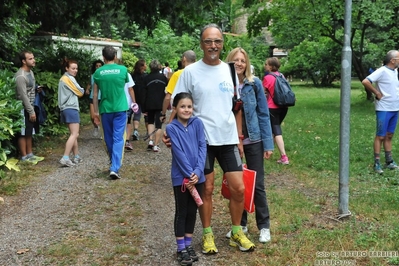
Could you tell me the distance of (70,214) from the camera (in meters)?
5.87

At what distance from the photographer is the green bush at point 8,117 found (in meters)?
6.89

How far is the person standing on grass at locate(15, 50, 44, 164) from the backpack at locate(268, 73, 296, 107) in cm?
398

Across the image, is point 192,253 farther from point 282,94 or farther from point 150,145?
point 150,145

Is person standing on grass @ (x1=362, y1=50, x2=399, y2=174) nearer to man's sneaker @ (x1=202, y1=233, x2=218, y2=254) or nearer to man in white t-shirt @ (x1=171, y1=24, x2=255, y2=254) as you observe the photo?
man in white t-shirt @ (x1=171, y1=24, x2=255, y2=254)

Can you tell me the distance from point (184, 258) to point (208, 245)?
0.31m

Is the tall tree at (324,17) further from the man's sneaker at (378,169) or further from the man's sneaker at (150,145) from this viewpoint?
the man's sneaker at (378,169)

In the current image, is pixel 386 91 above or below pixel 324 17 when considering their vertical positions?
below

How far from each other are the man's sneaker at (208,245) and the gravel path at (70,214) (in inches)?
2.1

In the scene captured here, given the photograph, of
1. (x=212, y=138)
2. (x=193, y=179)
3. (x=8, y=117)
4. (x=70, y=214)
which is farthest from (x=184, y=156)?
(x=8, y=117)

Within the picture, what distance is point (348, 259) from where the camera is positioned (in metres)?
4.36

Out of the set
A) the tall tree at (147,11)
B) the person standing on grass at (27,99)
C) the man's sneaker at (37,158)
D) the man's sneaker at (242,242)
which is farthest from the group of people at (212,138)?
the tall tree at (147,11)

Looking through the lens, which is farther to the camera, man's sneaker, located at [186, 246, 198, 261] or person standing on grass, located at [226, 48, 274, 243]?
person standing on grass, located at [226, 48, 274, 243]

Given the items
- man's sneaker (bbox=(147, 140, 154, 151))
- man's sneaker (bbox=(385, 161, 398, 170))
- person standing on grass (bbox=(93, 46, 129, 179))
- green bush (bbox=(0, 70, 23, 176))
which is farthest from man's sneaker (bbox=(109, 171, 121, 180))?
man's sneaker (bbox=(385, 161, 398, 170))

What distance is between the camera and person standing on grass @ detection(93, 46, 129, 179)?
24.1ft
